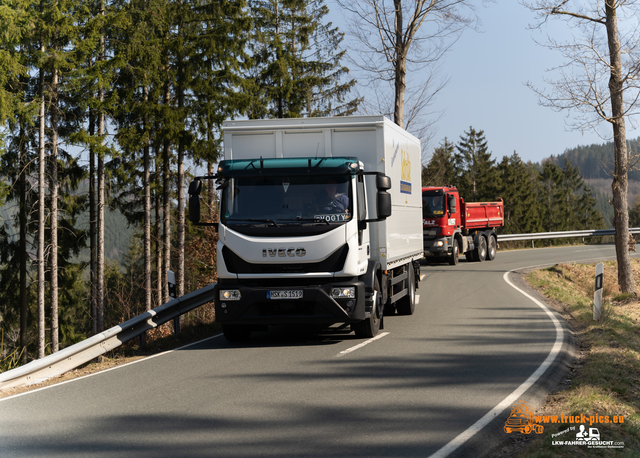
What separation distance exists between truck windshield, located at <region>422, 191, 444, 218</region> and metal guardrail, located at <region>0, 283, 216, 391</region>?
15.3 meters

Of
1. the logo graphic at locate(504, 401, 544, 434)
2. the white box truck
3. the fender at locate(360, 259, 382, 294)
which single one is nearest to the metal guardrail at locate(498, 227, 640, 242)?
the fender at locate(360, 259, 382, 294)

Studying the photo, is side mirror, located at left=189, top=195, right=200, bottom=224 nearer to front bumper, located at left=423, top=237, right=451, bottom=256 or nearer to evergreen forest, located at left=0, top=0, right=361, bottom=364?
evergreen forest, located at left=0, top=0, right=361, bottom=364

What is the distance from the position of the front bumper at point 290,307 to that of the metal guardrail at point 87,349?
1.54m

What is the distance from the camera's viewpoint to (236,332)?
10305 millimetres

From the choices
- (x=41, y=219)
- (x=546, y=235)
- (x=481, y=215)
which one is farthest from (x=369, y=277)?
(x=546, y=235)

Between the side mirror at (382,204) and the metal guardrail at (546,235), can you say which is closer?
the side mirror at (382,204)

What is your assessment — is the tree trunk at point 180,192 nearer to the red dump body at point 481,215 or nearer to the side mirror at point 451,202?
the side mirror at point 451,202

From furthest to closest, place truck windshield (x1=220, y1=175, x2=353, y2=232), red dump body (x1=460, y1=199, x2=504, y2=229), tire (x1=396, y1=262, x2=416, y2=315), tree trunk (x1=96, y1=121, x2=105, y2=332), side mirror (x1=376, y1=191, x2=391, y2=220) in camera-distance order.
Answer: red dump body (x1=460, y1=199, x2=504, y2=229)
tree trunk (x1=96, y1=121, x2=105, y2=332)
tire (x1=396, y1=262, x2=416, y2=315)
side mirror (x1=376, y1=191, x2=391, y2=220)
truck windshield (x1=220, y1=175, x2=353, y2=232)

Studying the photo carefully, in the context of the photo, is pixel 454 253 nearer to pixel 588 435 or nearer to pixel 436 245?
pixel 436 245

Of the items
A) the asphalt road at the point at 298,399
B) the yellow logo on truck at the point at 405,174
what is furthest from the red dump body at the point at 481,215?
the asphalt road at the point at 298,399

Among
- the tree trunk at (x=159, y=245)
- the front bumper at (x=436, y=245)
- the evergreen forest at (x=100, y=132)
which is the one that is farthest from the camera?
the tree trunk at (x=159, y=245)

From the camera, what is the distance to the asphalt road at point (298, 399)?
5160 mm

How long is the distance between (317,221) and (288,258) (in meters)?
0.71

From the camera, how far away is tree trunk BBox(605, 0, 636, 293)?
17.2m
